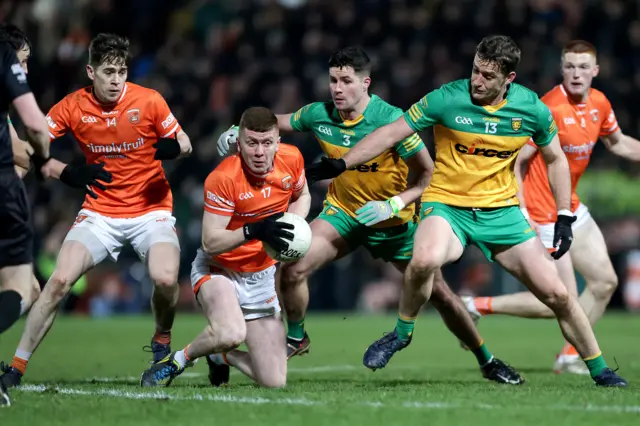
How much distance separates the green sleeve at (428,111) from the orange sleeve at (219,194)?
57.0 inches

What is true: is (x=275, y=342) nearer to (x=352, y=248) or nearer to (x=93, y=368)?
(x=352, y=248)

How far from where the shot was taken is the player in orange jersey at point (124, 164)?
865cm

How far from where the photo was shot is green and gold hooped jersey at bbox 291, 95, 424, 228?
29.6ft

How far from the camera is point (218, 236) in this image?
25.8 ft

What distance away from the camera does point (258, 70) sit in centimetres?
1981

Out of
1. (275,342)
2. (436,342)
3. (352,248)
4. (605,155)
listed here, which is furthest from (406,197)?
(605,155)

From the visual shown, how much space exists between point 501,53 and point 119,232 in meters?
3.37

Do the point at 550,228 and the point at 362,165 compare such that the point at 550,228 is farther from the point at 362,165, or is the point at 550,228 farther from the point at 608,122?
the point at 362,165

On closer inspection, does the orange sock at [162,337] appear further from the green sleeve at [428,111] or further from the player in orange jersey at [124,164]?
the green sleeve at [428,111]

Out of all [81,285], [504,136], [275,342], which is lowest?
[81,285]

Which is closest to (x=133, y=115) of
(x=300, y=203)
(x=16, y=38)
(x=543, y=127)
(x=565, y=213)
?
(x=16, y=38)

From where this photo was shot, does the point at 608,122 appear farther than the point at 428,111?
Yes

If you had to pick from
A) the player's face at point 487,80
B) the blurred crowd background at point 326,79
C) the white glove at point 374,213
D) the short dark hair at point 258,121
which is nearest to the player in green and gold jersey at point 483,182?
the player's face at point 487,80

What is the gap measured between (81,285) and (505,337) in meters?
7.75
